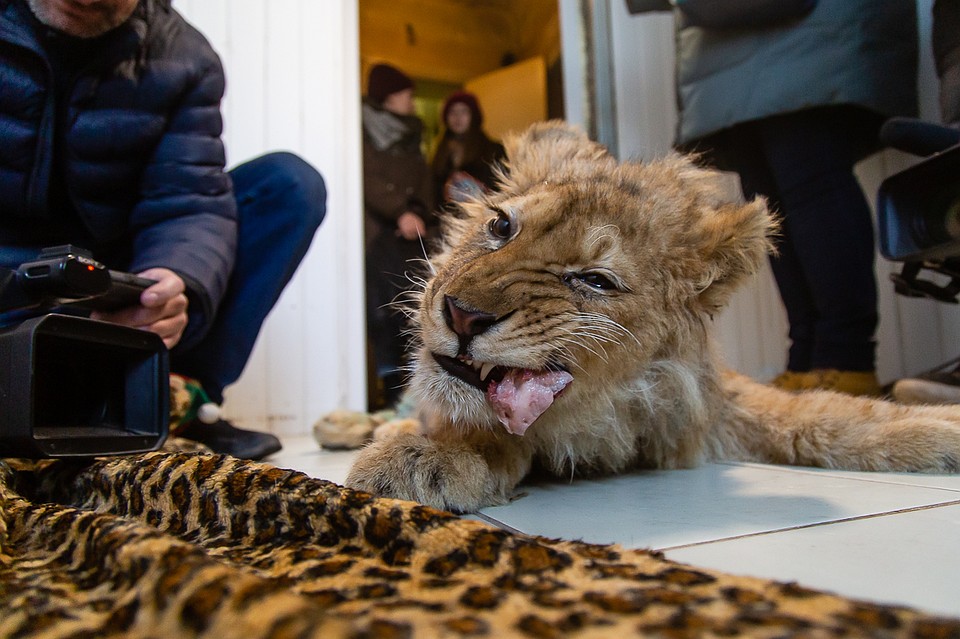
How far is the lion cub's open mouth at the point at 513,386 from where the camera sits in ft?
3.18

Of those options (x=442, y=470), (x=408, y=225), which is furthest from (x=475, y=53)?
(x=442, y=470)

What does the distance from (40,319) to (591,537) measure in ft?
2.82

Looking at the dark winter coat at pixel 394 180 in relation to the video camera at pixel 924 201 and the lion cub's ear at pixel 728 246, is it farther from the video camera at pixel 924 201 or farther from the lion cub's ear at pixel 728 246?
the lion cub's ear at pixel 728 246

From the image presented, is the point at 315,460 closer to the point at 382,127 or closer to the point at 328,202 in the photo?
the point at 328,202

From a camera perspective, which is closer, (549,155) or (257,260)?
(549,155)

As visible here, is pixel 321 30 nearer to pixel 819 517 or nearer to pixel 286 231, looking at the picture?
pixel 286 231

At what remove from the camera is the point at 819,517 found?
0.88 metres

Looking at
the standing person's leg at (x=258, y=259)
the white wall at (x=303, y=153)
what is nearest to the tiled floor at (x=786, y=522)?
the standing person's leg at (x=258, y=259)

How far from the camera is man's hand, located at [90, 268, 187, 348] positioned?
4.51 feet

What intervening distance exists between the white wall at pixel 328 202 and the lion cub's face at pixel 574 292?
1.87 m

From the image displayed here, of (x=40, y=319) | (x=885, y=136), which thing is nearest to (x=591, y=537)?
(x=40, y=319)

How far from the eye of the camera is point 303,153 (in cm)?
309

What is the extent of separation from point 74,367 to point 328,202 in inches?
81.8

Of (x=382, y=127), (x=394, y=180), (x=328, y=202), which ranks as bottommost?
(x=328, y=202)
